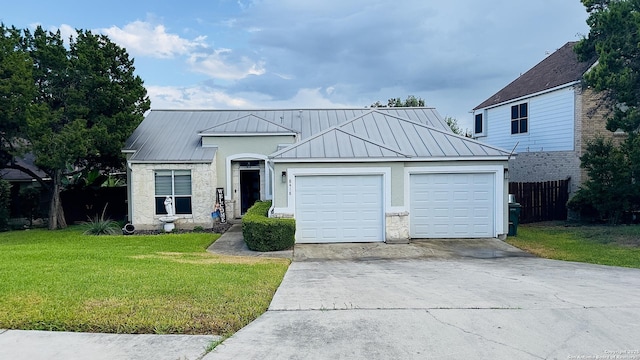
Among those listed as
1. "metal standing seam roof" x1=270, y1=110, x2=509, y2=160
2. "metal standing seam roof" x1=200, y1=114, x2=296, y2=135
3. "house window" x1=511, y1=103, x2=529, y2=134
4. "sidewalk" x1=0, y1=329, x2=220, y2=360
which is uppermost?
"house window" x1=511, y1=103, x2=529, y2=134

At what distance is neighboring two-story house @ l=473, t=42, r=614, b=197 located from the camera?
1777 centimetres

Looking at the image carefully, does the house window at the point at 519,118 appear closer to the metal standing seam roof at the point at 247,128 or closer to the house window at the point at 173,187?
the metal standing seam roof at the point at 247,128

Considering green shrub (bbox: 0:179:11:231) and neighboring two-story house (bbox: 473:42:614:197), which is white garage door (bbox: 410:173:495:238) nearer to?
neighboring two-story house (bbox: 473:42:614:197)

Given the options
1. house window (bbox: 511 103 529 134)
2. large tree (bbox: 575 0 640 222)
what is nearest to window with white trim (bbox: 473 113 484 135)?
house window (bbox: 511 103 529 134)

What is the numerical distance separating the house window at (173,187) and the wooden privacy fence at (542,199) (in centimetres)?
1318

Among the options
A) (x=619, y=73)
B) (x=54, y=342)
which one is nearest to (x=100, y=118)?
(x=54, y=342)

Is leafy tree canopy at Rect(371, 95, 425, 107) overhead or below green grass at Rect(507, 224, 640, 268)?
overhead

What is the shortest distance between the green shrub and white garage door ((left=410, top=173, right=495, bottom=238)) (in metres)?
17.6

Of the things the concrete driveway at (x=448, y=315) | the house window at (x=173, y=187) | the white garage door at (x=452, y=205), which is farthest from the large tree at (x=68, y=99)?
the white garage door at (x=452, y=205)

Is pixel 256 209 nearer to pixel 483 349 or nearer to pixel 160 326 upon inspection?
pixel 160 326

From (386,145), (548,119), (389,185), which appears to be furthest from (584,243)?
(548,119)

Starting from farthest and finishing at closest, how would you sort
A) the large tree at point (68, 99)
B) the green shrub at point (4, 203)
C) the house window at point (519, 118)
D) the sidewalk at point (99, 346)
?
the house window at point (519, 118)
the green shrub at point (4, 203)
the large tree at point (68, 99)
the sidewalk at point (99, 346)

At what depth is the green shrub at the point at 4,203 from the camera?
62.6 ft

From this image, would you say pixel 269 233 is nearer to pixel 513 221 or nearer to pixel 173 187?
pixel 173 187
